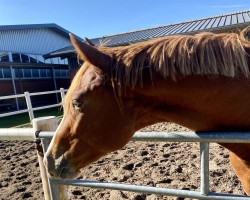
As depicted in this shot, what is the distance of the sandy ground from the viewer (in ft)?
9.23

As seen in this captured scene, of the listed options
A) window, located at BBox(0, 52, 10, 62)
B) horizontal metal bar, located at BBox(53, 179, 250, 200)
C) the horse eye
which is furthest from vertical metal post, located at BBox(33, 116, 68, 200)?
window, located at BBox(0, 52, 10, 62)

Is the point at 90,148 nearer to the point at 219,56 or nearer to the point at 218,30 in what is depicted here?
the point at 219,56

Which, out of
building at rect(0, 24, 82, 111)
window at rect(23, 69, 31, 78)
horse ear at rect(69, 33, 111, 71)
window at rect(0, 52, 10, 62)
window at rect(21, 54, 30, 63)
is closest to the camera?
horse ear at rect(69, 33, 111, 71)

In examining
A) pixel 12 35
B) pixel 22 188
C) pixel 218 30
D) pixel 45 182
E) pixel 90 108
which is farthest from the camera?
pixel 12 35

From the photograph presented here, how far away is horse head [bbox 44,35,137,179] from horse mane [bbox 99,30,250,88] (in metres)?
0.11

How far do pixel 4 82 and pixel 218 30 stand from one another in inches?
555

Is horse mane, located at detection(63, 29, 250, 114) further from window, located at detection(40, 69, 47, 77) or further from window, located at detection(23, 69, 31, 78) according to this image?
window, located at detection(40, 69, 47, 77)

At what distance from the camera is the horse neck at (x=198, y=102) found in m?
1.08

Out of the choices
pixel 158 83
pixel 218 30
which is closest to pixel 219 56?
pixel 158 83

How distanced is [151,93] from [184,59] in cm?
26

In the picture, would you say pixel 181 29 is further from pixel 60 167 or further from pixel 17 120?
pixel 60 167

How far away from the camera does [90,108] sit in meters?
1.20

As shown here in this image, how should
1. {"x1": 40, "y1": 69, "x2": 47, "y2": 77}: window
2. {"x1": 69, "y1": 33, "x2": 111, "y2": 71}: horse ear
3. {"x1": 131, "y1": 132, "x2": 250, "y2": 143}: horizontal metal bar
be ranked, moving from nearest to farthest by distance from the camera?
{"x1": 131, "y1": 132, "x2": 250, "y2": 143}: horizontal metal bar < {"x1": 69, "y1": 33, "x2": 111, "y2": 71}: horse ear < {"x1": 40, "y1": 69, "x2": 47, "y2": 77}: window

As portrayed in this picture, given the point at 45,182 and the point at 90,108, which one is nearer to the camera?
the point at 90,108
